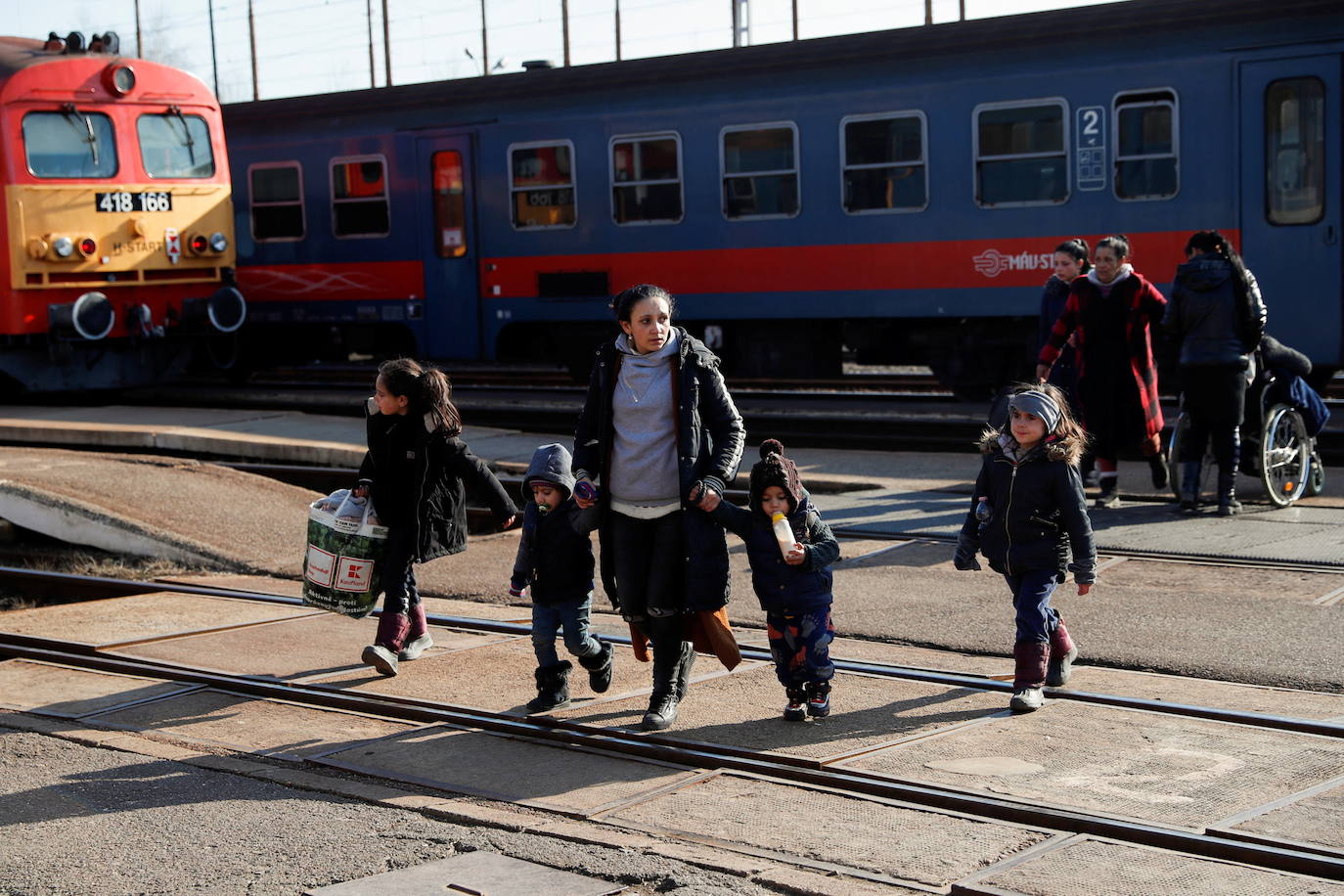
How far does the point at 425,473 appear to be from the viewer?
22.8ft

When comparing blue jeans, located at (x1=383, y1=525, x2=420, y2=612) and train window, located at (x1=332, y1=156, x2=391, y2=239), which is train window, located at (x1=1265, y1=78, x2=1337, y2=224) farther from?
train window, located at (x1=332, y1=156, x2=391, y2=239)

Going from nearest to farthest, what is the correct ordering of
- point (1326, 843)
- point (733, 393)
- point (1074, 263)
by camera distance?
1. point (1326, 843)
2. point (1074, 263)
3. point (733, 393)

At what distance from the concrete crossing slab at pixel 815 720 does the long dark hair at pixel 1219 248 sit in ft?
14.2

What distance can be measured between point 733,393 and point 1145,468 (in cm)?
675

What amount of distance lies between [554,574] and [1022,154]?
31.4ft

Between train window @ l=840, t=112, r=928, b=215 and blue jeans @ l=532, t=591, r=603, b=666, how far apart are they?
9.68m

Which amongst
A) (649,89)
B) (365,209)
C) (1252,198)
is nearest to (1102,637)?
→ (1252,198)

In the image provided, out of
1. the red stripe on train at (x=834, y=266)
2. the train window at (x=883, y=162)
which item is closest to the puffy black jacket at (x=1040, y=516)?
the red stripe on train at (x=834, y=266)

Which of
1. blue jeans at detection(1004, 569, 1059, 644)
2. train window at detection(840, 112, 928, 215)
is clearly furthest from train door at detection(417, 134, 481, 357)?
blue jeans at detection(1004, 569, 1059, 644)

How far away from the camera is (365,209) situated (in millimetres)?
19000

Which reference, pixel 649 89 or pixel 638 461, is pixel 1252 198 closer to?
pixel 649 89

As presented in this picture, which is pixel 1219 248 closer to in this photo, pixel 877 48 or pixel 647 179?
pixel 877 48

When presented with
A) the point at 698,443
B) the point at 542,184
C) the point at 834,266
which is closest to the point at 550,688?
the point at 698,443

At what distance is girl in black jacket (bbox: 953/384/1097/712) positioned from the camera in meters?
6.03
